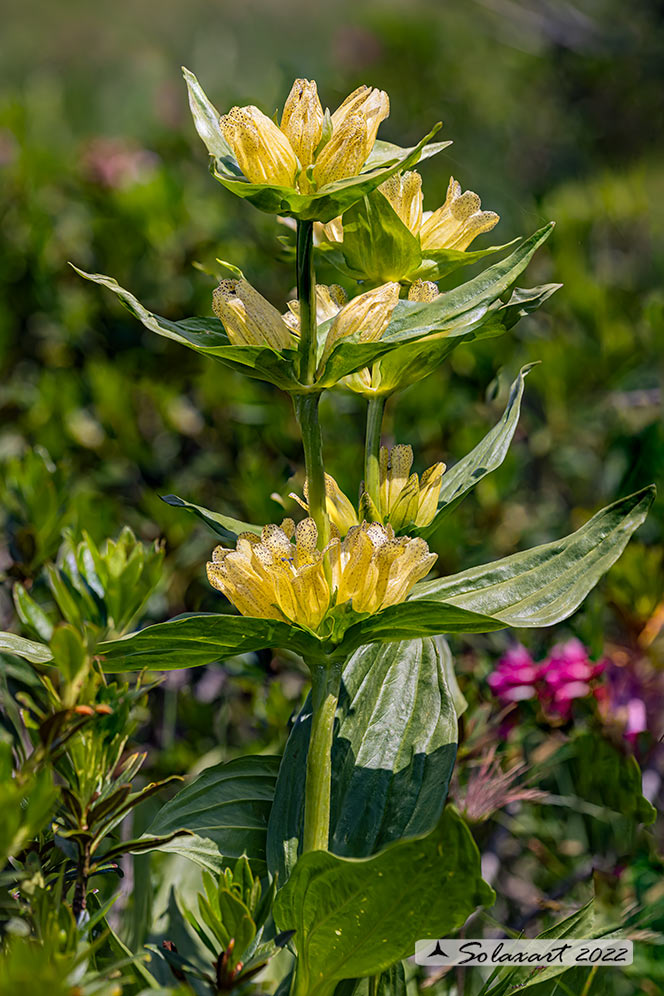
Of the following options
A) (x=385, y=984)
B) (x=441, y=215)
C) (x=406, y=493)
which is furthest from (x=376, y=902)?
(x=441, y=215)

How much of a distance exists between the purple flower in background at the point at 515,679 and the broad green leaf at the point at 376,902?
1.47 ft

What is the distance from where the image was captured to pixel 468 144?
4426 mm

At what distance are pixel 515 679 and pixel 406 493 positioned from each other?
402 millimetres

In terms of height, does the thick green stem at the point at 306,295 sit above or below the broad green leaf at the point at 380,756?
above

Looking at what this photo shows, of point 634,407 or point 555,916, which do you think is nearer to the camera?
point 555,916

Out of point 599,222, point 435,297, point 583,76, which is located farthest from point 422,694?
point 583,76

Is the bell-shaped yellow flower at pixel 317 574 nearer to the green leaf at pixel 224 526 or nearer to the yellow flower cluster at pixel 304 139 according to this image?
the green leaf at pixel 224 526

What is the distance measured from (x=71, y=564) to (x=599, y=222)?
1.71 m

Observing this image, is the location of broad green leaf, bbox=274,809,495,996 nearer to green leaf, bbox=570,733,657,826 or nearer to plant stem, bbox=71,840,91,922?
plant stem, bbox=71,840,91,922

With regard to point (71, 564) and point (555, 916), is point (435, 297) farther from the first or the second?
point (555, 916)

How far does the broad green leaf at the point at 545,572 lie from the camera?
735 millimetres

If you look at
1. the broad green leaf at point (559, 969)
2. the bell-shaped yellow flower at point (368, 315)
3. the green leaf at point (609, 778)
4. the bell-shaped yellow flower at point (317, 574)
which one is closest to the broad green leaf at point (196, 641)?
the bell-shaped yellow flower at point (317, 574)

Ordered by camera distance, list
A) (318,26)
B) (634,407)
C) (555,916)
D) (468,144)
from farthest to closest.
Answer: (318,26)
(468,144)
(634,407)
(555,916)

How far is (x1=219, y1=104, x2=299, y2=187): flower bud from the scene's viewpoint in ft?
2.13
